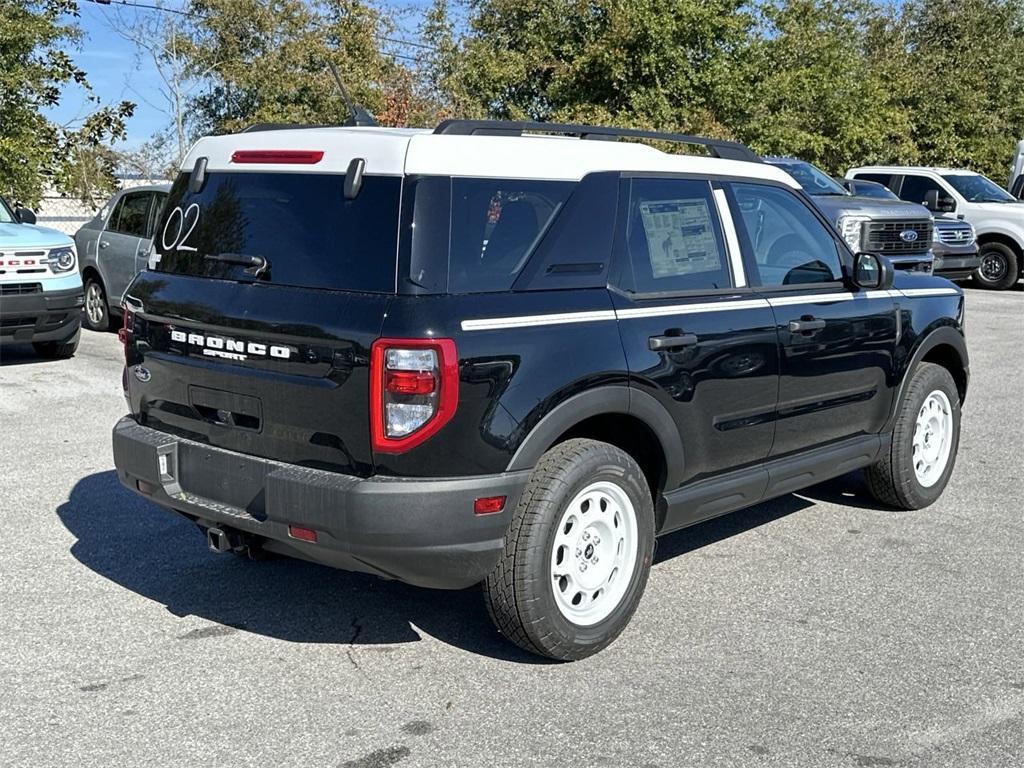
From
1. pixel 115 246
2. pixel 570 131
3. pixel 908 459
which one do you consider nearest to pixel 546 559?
pixel 570 131

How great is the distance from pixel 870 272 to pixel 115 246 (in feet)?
30.8

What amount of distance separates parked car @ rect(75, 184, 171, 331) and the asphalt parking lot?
20.9ft

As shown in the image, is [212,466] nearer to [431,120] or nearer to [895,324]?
[895,324]

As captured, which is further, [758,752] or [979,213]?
[979,213]

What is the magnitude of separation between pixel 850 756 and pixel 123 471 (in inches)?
117

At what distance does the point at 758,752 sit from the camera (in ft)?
12.3

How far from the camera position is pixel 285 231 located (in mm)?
4367

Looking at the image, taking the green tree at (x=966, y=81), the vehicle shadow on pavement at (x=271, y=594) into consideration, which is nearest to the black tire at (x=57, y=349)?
the vehicle shadow on pavement at (x=271, y=594)

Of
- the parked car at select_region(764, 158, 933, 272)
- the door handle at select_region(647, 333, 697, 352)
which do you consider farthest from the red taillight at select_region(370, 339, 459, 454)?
the parked car at select_region(764, 158, 933, 272)

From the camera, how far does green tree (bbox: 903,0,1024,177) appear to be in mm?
28031

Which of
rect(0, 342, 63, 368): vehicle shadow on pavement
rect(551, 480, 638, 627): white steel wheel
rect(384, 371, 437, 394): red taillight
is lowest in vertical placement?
rect(0, 342, 63, 368): vehicle shadow on pavement

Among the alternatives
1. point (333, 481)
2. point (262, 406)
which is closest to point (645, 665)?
point (333, 481)

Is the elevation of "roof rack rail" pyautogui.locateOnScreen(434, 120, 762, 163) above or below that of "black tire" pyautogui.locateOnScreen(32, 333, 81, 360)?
above

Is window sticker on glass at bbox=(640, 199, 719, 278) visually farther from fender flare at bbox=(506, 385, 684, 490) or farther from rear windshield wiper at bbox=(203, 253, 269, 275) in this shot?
rear windshield wiper at bbox=(203, 253, 269, 275)
